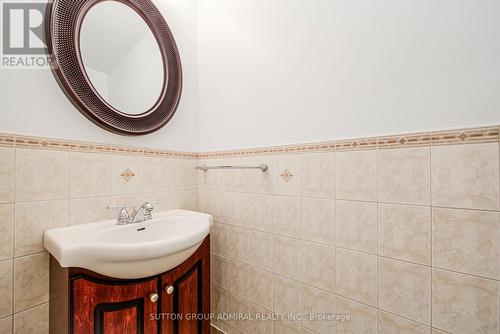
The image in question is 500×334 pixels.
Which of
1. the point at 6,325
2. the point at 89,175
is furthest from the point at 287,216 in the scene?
the point at 6,325

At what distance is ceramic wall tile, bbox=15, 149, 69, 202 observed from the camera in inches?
34.8

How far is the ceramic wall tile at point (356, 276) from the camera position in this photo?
2.88 ft

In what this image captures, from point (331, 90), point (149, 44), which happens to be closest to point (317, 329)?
point (331, 90)

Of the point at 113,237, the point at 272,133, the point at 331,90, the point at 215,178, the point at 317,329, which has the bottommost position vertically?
the point at 317,329

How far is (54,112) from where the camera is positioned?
973mm

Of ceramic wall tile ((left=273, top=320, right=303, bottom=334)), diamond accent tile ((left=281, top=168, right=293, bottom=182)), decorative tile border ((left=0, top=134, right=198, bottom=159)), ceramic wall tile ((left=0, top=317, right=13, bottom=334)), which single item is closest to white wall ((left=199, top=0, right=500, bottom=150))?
diamond accent tile ((left=281, top=168, right=293, bottom=182))

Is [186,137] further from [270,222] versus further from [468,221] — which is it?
[468,221]

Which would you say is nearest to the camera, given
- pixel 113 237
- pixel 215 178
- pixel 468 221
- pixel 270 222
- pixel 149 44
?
pixel 468 221

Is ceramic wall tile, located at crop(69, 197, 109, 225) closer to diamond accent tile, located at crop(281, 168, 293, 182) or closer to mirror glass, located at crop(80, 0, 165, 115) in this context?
mirror glass, located at crop(80, 0, 165, 115)

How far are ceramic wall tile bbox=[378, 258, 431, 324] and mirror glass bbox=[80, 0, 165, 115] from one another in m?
1.40

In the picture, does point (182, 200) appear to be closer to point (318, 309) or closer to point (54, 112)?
point (54, 112)

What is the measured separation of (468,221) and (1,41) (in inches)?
71.5

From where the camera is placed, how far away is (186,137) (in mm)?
1504

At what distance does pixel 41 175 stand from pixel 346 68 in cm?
135
